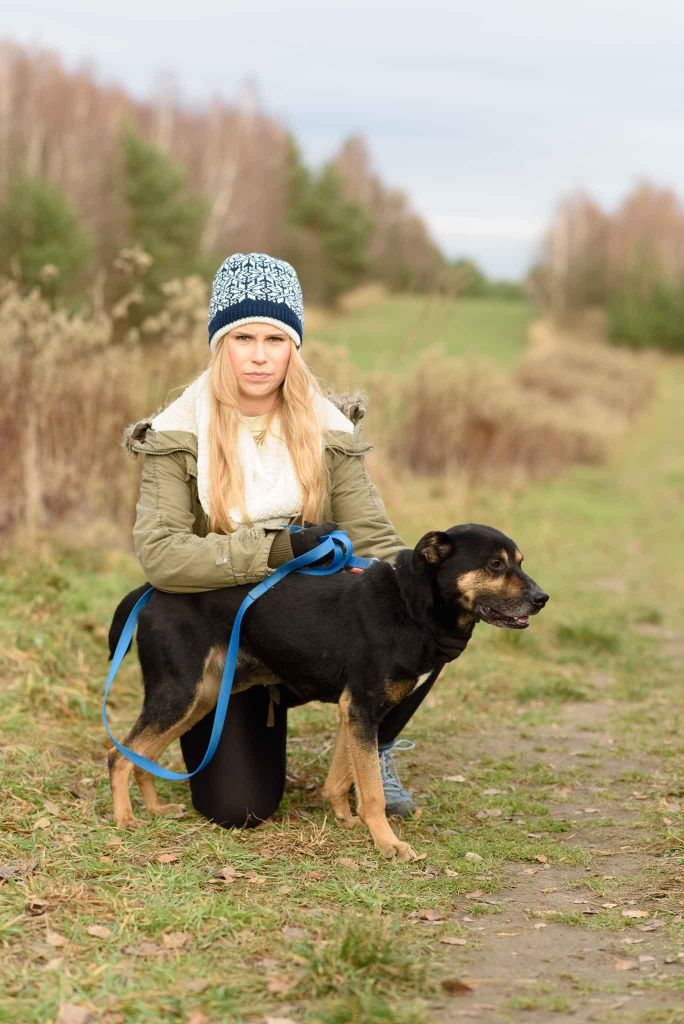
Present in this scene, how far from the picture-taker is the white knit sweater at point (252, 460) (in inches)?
177

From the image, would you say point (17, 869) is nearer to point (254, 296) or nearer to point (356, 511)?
point (356, 511)

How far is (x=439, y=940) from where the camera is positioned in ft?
11.3

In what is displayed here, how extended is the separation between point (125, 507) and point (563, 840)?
5.43 metres

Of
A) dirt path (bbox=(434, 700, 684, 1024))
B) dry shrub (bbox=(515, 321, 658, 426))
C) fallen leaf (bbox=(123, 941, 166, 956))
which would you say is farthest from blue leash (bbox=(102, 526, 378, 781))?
dry shrub (bbox=(515, 321, 658, 426))

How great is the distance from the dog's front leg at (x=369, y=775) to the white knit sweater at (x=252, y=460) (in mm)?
821

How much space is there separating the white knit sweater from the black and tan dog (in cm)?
33

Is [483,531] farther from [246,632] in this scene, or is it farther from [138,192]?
[138,192]

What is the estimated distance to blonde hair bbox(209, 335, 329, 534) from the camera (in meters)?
4.46

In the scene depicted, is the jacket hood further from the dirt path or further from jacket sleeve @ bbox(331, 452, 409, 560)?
the dirt path

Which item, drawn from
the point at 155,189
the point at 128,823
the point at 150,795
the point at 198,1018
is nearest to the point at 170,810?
the point at 150,795

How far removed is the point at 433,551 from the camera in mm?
4113

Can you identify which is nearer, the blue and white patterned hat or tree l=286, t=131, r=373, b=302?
the blue and white patterned hat

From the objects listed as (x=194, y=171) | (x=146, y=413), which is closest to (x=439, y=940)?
(x=146, y=413)

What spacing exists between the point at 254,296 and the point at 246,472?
0.68 meters
